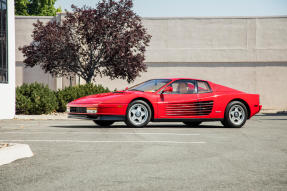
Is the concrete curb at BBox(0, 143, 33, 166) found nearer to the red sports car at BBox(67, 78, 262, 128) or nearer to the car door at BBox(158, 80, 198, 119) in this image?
the red sports car at BBox(67, 78, 262, 128)

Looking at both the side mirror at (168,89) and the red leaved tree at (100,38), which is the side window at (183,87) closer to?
the side mirror at (168,89)

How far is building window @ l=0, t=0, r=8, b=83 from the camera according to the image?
57.9 ft

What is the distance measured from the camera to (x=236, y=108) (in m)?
13.4

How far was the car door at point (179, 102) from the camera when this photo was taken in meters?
12.7

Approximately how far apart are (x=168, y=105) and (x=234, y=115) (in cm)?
202

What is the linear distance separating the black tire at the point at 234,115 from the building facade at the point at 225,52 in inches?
737

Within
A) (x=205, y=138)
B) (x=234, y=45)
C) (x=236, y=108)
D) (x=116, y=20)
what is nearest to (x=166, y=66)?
(x=234, y=45)

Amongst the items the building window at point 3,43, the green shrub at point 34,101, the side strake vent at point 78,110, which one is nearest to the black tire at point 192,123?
the side strake vent at point 78,110

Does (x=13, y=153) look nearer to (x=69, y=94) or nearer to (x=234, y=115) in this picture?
(x=234, y=115)

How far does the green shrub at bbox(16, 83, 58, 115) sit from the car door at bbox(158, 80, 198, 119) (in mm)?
7794

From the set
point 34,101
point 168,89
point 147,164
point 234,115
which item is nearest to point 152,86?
point 168,89

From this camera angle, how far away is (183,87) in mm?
13258

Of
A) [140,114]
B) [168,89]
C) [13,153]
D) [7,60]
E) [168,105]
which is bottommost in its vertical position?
[13,153]

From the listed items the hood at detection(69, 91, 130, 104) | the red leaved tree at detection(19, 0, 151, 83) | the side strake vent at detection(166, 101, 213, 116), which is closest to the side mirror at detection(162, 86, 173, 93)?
the side strake vent at detection(166, 101, 213, 116)
